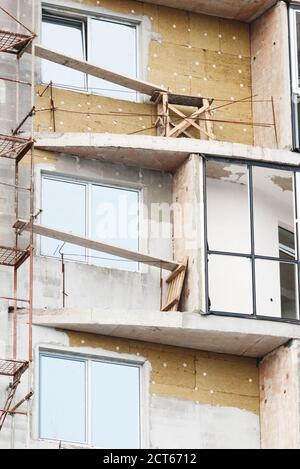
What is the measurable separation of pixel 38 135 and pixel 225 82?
3716mm

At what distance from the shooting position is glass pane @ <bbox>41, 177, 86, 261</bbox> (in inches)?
1487

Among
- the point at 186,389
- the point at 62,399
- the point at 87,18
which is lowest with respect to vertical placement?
the point at 62,399

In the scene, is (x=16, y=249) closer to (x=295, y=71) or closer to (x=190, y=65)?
(x=190, y=65)

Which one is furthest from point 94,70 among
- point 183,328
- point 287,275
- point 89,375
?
point 89,375

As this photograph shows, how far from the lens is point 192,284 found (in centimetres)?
3772

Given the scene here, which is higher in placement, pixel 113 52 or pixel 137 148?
pixel 113 52

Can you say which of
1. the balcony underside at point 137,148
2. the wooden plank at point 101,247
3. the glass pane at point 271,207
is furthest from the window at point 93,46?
the wooden plank at point 101,247

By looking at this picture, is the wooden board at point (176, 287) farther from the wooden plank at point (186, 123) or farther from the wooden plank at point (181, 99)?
the wooden plank at point (181, 99)

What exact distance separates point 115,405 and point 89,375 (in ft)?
1.96

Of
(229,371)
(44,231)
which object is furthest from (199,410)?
(44,231)

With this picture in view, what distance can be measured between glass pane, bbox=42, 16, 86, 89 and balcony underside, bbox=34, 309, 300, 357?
13.6ft

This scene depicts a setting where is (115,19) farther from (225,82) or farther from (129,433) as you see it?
(129,433)

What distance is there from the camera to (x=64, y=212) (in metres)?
38.1

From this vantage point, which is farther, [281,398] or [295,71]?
[295,71]
